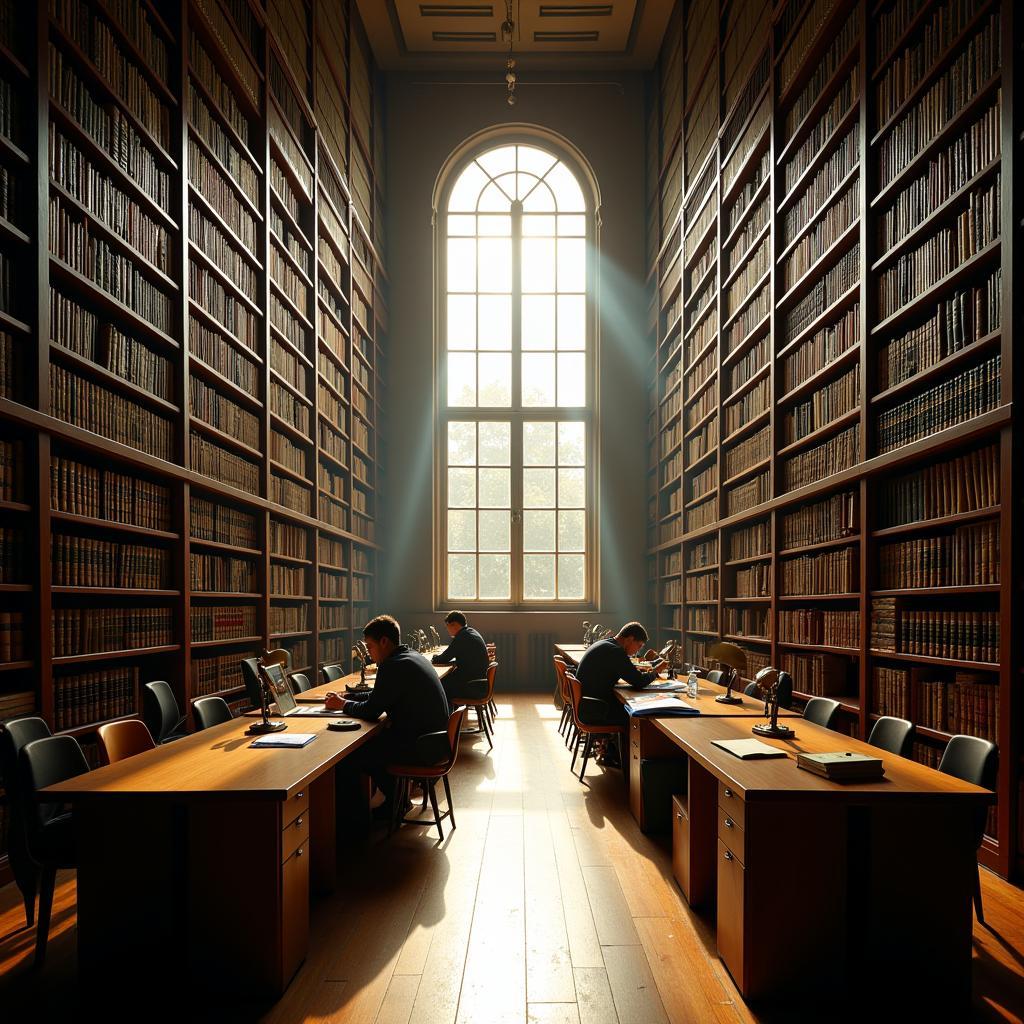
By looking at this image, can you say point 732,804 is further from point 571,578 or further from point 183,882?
point 571,578

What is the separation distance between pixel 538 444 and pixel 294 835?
9.51 metres

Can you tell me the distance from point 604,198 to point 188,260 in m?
8.12

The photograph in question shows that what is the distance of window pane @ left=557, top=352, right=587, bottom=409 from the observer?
12156mm

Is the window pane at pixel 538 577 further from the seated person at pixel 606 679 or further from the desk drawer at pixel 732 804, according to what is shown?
the desk drawer at pixel 732 804

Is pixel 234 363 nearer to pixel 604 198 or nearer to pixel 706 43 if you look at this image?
pixel 706 43

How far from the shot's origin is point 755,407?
7.01m

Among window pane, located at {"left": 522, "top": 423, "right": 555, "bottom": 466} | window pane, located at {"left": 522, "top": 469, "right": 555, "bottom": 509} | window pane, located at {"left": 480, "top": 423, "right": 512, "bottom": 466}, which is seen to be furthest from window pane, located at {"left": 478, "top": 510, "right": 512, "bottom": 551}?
window pane, located at {"left": 522, "top": 423, "right": 555, "bottom": 466}

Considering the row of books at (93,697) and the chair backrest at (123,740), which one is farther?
the row of books at (93,697)

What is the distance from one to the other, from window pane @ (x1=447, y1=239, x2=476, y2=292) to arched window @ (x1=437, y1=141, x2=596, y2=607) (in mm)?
15

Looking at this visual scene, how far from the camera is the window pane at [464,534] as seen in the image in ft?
39.2

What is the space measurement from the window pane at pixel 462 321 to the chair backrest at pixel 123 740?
922 cm

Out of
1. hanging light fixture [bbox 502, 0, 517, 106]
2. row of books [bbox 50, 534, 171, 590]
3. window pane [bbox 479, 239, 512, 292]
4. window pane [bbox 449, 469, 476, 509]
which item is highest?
hanging light fixture [bbox 502, 0, 517, 106]

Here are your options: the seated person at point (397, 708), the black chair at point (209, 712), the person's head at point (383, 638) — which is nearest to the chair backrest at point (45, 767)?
the black chair at point (209, 712)

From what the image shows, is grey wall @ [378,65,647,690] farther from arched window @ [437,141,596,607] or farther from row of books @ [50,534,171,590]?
row of books @ [50,534,171,590]
